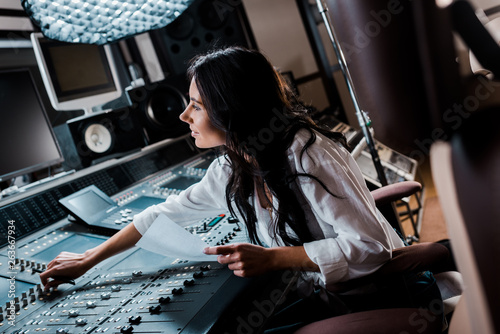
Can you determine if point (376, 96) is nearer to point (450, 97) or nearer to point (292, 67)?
point (450, 97)

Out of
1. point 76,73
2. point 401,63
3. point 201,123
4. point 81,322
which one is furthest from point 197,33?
point 401,63

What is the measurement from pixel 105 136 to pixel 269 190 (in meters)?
1.10

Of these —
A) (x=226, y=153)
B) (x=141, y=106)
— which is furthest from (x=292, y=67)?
(x=226, y=153)

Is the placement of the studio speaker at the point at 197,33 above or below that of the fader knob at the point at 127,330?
above

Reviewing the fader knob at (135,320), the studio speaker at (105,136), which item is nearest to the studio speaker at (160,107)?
the studio speaker at (105,136)

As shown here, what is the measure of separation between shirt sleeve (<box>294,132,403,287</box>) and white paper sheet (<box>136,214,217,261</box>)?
252 mm

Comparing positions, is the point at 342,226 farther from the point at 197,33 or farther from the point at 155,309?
the point at 197,33

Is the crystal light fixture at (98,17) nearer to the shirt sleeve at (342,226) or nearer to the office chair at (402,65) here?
the shirt sleeve at (342,226)

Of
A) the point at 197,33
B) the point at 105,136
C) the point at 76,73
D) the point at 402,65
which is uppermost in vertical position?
the point at 197,33

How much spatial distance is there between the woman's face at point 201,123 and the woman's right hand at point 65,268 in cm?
44

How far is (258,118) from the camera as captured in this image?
3.45 feet

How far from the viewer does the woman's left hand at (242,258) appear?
87 cm

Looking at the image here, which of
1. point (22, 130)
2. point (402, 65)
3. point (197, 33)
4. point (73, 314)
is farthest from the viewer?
point (197, 33)

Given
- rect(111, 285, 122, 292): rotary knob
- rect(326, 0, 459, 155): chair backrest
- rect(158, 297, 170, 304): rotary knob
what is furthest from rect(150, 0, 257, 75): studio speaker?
rect(326, 0, 459, 155): chair backrest
